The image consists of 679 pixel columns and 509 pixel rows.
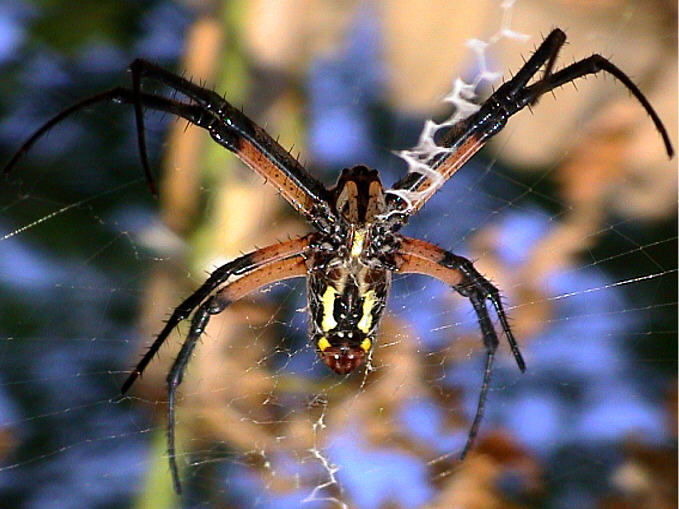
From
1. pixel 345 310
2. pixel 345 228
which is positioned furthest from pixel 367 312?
pixel 345 228

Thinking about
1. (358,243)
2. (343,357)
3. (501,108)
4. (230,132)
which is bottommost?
(343,357)

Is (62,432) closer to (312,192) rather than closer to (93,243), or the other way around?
(93,243)

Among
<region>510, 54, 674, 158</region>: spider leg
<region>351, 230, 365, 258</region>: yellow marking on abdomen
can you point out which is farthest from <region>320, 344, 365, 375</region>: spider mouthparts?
<region>510, 54, 674, 158</region>: spider leg

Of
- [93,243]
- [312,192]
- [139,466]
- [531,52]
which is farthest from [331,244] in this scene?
[139,466]

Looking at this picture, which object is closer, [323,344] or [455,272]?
[323,344]

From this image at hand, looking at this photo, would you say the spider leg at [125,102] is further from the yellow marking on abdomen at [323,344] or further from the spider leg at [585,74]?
the spider leg at [585,74]

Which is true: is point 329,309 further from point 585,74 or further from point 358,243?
point 585,74

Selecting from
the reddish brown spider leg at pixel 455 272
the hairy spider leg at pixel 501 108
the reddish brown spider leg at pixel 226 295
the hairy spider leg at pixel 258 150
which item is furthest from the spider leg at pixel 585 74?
the reddish brown spider leg at pixel 226 295
